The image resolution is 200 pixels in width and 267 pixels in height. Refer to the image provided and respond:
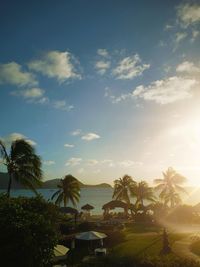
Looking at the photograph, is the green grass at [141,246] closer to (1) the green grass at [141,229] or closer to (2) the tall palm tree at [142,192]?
(1) the green grass at [141,229]

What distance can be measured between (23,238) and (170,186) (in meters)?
48.1

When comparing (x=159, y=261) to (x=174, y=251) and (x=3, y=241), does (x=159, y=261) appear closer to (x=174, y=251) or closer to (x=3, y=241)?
(x=174, y=251)

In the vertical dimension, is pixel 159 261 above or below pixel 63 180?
below

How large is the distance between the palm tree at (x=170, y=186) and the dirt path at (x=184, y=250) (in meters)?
30.7

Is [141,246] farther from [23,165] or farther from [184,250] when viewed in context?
[23,165]

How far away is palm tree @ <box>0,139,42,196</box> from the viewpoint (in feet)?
78.7

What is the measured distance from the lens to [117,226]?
3219 cm

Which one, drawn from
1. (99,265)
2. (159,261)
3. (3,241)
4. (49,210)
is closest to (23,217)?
(3,241)

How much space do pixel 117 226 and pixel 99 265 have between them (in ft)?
49.2

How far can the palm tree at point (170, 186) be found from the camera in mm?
55844

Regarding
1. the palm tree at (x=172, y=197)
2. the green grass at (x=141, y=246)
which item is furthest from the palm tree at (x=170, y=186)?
the green grass at (x=141, y=246)

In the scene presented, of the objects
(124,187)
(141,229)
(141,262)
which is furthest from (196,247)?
(124,187)

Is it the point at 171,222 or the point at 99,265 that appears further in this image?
the point at 171,222

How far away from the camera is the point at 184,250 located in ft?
69.3
